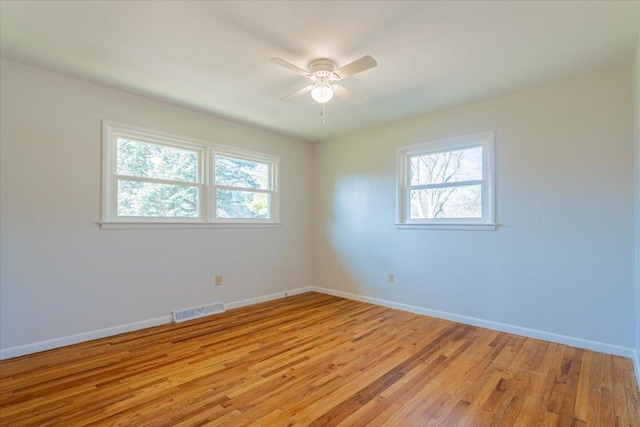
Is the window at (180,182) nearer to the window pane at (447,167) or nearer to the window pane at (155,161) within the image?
the window pane at (155,161)

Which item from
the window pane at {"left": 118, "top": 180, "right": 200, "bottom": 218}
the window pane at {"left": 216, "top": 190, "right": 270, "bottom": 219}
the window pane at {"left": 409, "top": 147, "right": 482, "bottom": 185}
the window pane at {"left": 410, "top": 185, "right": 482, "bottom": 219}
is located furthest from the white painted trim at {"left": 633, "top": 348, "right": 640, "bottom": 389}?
the window pane at {"left": 118, "top": 180, "right": 200, "bottom": 218}

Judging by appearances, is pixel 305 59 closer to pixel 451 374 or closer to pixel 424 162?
pixel 424 162

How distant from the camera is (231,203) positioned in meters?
4.25

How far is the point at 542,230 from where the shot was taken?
305 cm

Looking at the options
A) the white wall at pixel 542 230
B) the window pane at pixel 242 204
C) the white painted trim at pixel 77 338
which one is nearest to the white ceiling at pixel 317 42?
the white wall at pixel 542 230

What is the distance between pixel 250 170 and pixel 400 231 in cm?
232

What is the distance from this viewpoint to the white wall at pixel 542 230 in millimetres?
2703

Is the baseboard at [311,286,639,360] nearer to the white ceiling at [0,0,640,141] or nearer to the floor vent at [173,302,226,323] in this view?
the floor vent at [173,302,226,323]

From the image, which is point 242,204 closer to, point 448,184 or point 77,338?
point 77,338

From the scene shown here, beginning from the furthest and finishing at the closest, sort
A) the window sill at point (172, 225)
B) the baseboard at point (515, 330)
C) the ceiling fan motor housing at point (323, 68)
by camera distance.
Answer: the window sill at point (172, 225) → the baseboard at point (515, 330) → the ceiling fan motor housing at point (323, 68)

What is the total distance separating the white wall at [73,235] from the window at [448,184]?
2.59m

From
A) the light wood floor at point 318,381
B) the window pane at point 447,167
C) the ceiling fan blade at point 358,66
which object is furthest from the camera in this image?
the window pane at point 447,167

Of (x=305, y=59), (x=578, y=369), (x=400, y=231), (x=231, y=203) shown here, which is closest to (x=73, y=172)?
(x=231, y=203)

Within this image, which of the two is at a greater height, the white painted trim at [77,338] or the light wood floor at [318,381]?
the white painted trim at [77,338]
